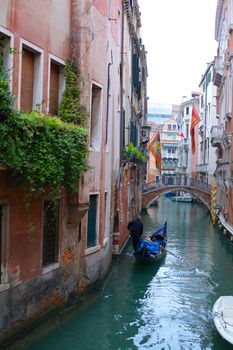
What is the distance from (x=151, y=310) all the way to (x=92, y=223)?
7.17 feet

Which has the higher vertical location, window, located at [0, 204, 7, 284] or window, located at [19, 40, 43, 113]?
window, located at [19, 40, 43, 113]

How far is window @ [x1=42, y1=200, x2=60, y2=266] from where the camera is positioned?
8383 mm

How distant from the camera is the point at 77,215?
8.94 m

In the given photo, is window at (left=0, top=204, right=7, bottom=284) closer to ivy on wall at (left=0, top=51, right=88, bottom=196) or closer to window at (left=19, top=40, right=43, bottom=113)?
ivy on wall at (left=0, top=51, right=88, bottom=196)

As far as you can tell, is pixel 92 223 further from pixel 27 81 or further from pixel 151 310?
pixel 27 81

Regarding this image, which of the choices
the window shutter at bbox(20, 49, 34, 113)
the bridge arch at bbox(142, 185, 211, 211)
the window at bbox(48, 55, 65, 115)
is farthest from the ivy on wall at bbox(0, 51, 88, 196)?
the bridge arch at bbox(142, 185, 211, 211)

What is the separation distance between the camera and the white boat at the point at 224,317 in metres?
7.59

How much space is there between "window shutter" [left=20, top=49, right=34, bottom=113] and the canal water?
12.0 ft

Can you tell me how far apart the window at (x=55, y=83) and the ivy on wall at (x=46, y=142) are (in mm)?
135

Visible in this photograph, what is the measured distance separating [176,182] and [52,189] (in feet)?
94.5

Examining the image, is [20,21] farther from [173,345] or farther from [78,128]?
[173,345]

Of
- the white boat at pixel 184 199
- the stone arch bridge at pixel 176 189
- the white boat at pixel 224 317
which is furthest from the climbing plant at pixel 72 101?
the white boat at pixel 184 199

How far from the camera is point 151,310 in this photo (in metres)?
10.4

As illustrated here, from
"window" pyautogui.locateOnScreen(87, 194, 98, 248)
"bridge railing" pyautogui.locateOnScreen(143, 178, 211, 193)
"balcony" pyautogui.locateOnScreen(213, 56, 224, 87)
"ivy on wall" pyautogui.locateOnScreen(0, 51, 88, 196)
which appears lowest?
"window" pyautogui.locateOnScreen(87, 194, 98, 248)
